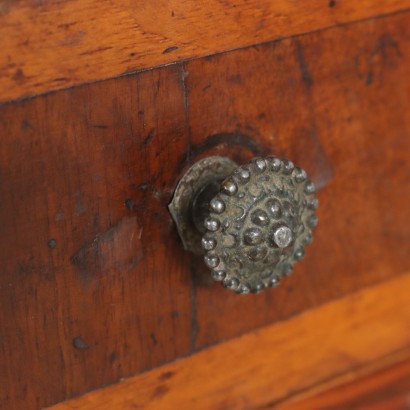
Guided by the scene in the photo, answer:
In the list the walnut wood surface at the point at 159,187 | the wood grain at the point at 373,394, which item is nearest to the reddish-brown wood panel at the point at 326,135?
the walnut wood surface at the point at 159,187

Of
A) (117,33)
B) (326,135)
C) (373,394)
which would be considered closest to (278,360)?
(373,394)

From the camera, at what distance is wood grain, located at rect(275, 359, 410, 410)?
873 millimetres

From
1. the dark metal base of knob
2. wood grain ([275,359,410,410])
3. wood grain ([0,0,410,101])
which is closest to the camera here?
wood grain ([0,0,410,101])

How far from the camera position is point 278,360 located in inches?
32.7

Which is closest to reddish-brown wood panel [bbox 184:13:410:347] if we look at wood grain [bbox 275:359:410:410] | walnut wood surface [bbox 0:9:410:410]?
walnut wood surface [bbox 0:9:410:410]

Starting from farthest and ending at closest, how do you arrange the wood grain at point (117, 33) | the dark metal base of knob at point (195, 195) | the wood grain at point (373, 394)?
the wood grain at point (373, 394) < the dark metal base of knob at point (195, 195) < the wood grain at point (117, 33)

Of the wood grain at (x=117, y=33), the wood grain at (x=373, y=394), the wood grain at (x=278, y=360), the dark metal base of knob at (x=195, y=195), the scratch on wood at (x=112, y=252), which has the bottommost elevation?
the wood grain at (x=373, y=394)

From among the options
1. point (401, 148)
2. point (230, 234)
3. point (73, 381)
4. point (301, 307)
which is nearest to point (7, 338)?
point (73, 381)

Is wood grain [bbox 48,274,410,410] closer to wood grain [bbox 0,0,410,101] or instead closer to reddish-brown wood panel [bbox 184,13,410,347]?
reddish-brown wood panel [bbox 184,13,410,347]

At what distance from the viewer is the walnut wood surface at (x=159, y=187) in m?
0.62

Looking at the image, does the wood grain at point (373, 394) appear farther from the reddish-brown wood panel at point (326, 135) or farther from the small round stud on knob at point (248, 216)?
the small round stud on knob at point (248, 216)

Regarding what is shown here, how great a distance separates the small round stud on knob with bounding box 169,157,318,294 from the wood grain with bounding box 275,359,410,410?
0.24 meters

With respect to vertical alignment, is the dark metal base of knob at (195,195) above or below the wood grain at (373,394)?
above

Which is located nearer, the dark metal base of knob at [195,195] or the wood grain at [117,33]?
the wood grain at [117,33]
